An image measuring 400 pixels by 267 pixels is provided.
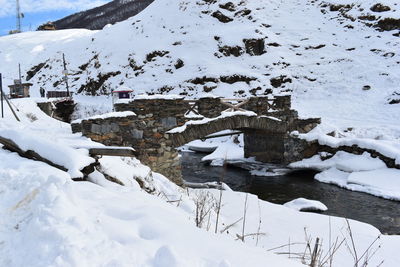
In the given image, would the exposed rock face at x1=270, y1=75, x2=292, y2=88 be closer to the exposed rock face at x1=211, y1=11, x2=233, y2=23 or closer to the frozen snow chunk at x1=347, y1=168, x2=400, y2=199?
the exposed rock face at x1=211, y1=11, x2=233, y2=23

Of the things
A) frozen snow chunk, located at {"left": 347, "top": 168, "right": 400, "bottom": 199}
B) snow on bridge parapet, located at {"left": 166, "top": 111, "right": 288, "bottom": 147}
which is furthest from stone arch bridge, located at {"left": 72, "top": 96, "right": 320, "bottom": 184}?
frozen snow chunk, located at {"left": 347, "top": 168, "right": 400, "bottom": 199}

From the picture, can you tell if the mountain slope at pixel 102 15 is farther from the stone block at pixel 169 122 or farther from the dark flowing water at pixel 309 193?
the stone block at pixel 169 122

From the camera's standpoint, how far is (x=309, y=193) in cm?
1041

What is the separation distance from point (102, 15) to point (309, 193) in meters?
76.1

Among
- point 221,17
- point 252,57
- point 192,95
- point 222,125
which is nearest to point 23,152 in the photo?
point 222,125

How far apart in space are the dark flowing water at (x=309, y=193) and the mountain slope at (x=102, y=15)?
200 feet

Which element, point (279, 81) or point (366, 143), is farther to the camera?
point (279, 81)

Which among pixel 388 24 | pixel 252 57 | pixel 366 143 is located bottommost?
pixel 366 143

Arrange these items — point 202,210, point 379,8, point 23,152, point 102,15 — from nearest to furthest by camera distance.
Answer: point 202,210
point 23,152
point 379,8
point 102,15

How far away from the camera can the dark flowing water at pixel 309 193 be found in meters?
8.14

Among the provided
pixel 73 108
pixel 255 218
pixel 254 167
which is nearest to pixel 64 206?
pixel 255 218

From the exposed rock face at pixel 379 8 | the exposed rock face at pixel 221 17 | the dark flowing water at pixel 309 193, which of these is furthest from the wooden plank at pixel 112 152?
the exposed rock face at pixel 379 8

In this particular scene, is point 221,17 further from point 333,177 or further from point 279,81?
point 333,177

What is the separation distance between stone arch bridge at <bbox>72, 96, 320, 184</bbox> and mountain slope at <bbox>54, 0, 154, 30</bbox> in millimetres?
60564
